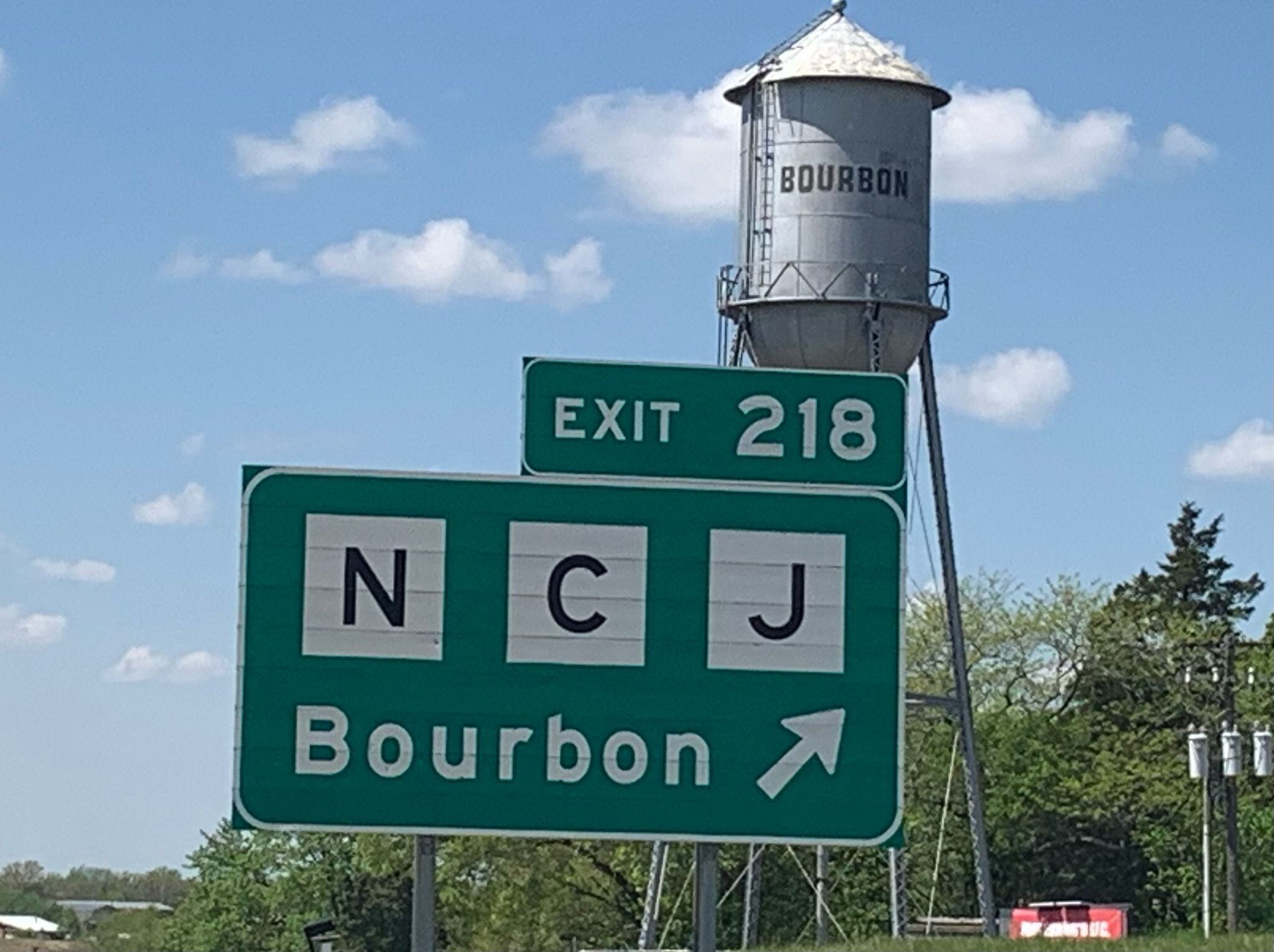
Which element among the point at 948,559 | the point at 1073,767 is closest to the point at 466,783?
the point at 948,559

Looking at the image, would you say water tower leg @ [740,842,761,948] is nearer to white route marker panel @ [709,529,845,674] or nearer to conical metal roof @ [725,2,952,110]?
conical metal roof @ [725,2,952,110]

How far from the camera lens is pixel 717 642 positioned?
343 inches

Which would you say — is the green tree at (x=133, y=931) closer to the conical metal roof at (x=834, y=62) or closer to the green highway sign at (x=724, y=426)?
the conical metal roof at (x=834, y=62)

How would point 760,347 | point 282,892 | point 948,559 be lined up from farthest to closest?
point 282,892
point 948,559
point 760,347

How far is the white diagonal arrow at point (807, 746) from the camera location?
28.5 ft

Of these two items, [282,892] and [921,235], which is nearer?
[921,235]

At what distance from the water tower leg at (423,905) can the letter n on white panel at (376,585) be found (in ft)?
2.25

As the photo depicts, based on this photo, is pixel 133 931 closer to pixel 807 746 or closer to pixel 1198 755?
pixel 1198 755

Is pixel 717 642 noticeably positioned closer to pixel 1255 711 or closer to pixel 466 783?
pixel 466 783

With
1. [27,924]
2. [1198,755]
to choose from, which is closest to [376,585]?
[1198,755]

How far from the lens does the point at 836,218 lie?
124ft

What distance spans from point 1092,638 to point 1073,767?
468 cm

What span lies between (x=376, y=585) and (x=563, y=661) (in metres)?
0.64

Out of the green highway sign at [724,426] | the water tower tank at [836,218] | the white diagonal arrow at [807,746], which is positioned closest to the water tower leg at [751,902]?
the water tower tank at [836,218]
